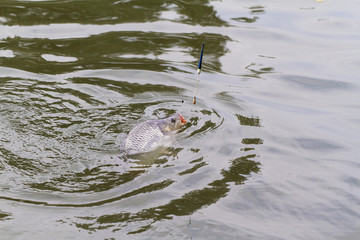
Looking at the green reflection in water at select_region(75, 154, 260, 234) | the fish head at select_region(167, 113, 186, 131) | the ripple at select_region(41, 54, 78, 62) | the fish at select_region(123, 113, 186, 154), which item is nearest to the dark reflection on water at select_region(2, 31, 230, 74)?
the ripple at select_region(41, 54, 78, 62)

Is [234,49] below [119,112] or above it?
above

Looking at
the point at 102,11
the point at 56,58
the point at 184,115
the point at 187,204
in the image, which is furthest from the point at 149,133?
the point at 102,11

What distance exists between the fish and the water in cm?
13

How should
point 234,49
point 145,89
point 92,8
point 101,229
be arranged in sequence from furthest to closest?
point 92,8
point 234,49
point 145,89
point 101,229

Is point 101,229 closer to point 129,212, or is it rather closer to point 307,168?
point 129,212

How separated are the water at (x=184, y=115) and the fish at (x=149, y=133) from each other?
0.13 meters

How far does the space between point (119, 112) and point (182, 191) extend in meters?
1.86

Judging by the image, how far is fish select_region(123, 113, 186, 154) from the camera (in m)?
5.31

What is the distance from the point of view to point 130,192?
15.3 ft

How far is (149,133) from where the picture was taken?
5523 millimetres

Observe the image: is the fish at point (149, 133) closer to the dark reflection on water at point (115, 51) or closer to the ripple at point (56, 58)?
the dark reflection on water at point (115, 51)

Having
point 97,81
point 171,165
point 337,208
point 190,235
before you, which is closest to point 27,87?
point 97,81

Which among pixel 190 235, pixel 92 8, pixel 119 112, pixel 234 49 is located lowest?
pixel 190 235

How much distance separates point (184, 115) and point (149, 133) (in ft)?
3.25
